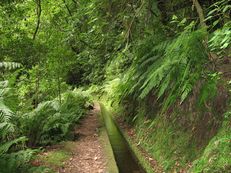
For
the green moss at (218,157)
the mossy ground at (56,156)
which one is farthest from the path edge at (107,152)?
the green moss at (218,157)

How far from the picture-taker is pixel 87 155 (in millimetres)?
7074

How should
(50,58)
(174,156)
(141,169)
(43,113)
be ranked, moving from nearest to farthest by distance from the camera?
(174,156), (141,169), (43,113), (50,58)

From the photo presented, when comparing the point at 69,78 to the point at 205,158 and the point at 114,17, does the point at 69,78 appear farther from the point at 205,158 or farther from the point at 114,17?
the point at 205,158

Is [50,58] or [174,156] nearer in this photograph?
[174,156]

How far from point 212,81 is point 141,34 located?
4.67 m

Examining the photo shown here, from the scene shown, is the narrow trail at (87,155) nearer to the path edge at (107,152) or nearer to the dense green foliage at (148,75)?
the path edge at (107,152)

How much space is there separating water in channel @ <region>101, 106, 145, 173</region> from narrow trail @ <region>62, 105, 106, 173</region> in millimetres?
414

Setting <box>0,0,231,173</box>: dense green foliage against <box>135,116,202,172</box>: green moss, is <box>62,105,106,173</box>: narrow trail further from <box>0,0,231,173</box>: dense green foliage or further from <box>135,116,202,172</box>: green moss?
<box>135,116,202,172</box>: green moss

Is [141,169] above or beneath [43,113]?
beneath

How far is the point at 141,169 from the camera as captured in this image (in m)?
6.40

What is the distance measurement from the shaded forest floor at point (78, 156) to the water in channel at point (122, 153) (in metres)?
0.41

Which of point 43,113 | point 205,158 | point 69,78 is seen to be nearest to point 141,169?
point 205,158

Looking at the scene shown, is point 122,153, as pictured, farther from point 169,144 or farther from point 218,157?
point 218,157

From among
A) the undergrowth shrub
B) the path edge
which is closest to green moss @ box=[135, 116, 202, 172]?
the path edge
